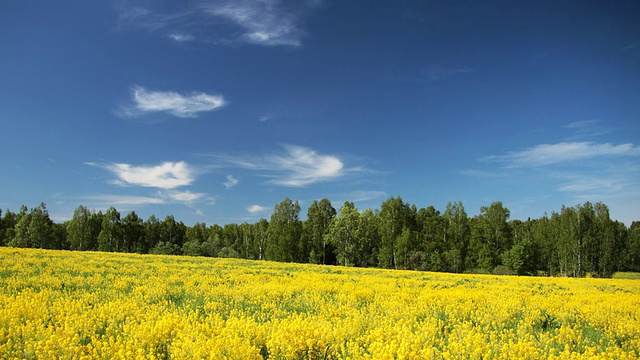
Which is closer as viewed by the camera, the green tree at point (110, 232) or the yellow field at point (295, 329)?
the yellow field at point (295, 329)

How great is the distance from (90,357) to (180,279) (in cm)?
1123

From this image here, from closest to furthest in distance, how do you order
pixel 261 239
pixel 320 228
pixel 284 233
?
pixel 284 233
pixel 320 228
pixel 261 239

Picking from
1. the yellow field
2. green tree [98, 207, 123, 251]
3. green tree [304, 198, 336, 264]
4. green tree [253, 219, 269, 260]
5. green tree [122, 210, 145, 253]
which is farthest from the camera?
green tree [122, 210, 145, 253]

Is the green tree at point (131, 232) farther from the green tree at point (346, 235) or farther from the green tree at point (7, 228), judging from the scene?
the green tree at point (346, 235)

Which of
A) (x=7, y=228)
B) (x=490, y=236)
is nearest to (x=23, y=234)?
(x=7, y=228)

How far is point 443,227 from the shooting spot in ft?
242

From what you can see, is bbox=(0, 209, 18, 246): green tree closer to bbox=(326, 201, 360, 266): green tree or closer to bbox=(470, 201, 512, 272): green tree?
bbox=(326, 201, 360, 266): green tree

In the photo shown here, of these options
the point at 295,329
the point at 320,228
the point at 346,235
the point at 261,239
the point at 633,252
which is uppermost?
the point at 320,228

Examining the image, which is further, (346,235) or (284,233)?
(284,233)

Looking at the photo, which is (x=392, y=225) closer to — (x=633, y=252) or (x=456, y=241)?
(x=456, y=241)

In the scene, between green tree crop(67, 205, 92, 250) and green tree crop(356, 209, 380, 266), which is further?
green tree crop(67, 205, 92, 250)

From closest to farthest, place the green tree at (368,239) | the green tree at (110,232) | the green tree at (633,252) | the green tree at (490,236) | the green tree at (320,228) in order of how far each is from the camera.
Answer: the green tree at (490,236), the green tree at (368,239), the green tree at (320,228), the green tree at (110,232), the green tree at (633,252)

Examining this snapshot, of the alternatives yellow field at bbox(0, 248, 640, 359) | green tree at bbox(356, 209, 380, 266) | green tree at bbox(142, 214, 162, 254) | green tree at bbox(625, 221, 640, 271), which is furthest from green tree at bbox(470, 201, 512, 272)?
green tree at bbox(142, 214, 162, 254)

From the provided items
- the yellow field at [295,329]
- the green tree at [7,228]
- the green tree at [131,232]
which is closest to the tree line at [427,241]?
the green tree at [7,228]
